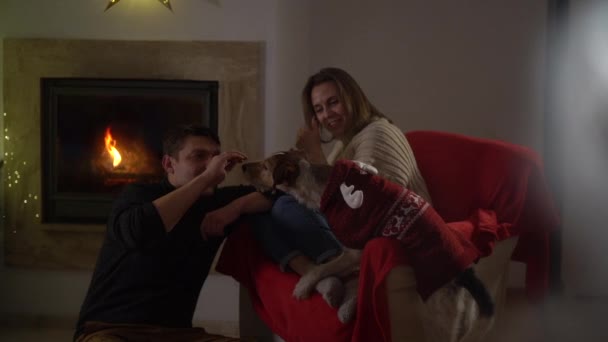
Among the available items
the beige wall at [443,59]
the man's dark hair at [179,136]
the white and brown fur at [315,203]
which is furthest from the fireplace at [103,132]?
the white and brown fur at [315,203]

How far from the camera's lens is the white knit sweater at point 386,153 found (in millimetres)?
1413

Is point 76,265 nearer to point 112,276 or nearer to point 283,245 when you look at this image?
point 112,276

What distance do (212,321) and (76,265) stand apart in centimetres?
60

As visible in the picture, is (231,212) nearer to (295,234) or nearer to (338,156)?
(295,234)

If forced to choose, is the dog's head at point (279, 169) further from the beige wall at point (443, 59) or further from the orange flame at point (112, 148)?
the orange flame at point (112, 148)

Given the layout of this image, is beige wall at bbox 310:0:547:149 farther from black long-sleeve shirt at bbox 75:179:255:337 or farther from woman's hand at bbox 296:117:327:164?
black long-sleeve shirt at bbox 75:179:255:337

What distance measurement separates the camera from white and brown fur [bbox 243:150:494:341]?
4.33 ft

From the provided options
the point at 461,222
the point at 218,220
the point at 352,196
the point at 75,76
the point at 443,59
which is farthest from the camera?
the point at 75,76

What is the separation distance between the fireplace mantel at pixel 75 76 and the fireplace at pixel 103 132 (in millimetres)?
40

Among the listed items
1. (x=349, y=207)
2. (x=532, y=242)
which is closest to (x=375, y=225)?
(x=349, y=207)

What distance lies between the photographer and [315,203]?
1433mm

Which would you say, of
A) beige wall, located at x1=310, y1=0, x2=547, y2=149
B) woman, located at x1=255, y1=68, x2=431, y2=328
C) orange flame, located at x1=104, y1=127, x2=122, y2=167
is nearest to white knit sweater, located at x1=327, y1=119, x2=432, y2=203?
woman, located at x1=255, y1=68, x2=431, y2=328

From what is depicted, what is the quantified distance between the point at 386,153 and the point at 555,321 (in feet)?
2.77

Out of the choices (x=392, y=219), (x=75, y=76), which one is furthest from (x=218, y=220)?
(x=75, y=76)
